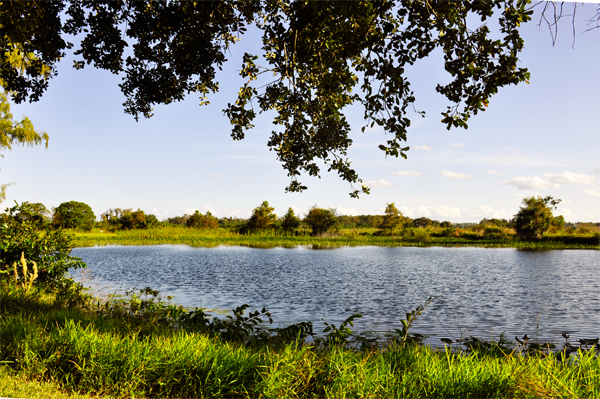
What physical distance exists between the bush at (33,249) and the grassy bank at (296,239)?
19.2 m

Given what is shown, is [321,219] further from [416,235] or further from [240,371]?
[240,371]

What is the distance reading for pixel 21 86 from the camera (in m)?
7.35

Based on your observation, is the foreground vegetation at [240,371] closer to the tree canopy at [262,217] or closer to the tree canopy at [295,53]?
the tree canopy at [295,53]

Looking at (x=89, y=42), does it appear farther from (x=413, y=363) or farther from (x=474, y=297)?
(x=474, y=297)

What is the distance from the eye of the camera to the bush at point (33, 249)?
812 cm

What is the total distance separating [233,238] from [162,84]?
82.0ft

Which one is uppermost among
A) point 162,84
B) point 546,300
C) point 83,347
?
point 162,84

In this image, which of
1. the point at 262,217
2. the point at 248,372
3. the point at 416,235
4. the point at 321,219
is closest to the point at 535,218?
the point at 416,235

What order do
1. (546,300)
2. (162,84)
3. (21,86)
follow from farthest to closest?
(546,300) < (162,84) < (21,86)

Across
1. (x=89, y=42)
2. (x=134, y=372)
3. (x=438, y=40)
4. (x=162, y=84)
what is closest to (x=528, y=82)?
(x=438, y=40)

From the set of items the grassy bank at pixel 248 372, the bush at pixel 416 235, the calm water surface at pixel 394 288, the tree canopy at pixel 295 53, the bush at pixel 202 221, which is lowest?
the calm water surface at pixel 394 288

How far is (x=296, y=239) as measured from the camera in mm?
32062

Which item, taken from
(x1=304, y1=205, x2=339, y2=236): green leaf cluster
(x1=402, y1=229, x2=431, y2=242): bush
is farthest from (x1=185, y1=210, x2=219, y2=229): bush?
(x1=402, y1=229, x2=431, y2=242): bush

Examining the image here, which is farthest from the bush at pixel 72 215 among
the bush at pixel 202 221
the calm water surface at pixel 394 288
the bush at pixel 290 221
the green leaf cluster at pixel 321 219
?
the green leaf cluster at pixel 321 219
